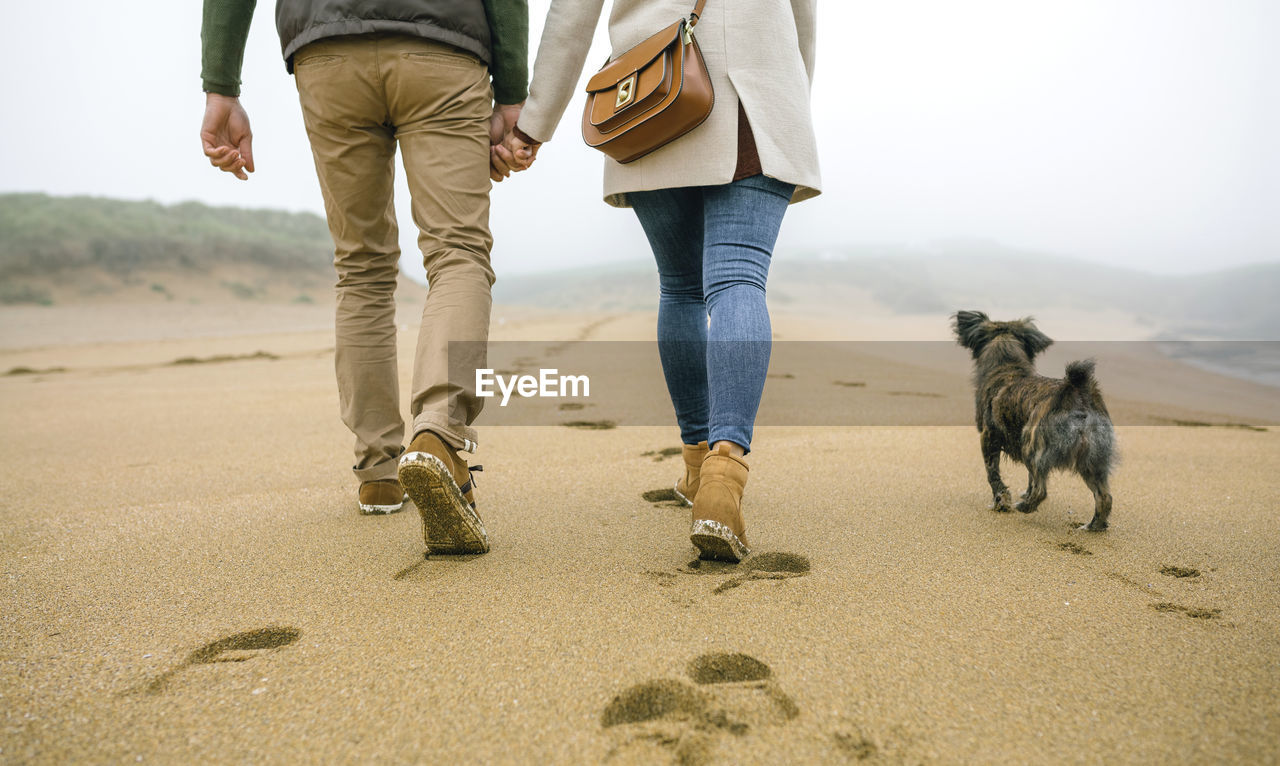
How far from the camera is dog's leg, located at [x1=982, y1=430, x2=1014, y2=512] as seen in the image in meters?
1.93

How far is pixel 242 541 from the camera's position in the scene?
169cm

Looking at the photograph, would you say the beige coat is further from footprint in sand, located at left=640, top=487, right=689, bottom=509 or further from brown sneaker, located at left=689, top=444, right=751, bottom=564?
footprint in sand, located at left=640, top=487, right=689, bottom=509

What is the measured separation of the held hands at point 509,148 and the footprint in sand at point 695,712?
4.02 feet

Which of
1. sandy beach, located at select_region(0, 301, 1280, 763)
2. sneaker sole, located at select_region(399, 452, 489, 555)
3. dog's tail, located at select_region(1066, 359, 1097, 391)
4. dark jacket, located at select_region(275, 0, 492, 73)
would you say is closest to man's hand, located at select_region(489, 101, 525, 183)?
dark jacket, located at select_region(275, 0, 492, 73)

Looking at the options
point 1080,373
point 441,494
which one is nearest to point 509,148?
point 441,494

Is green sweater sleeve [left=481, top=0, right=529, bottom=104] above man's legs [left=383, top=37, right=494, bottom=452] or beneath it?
above

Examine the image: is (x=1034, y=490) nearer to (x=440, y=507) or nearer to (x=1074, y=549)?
(x=1074, y=549)

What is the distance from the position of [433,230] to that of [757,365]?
76 cm

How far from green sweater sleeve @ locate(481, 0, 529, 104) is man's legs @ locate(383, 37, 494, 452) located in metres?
0.06

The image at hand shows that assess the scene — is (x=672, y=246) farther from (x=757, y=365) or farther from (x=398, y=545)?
(x=398, y=545)

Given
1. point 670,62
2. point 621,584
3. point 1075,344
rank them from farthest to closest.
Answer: point 1075,344 < point 670,62 < point 621,584

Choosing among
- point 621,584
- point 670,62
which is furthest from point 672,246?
point 621,584

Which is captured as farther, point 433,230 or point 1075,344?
point 1075,344

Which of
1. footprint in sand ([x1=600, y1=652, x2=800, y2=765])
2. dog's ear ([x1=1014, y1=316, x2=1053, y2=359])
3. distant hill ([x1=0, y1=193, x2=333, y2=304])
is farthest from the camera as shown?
distant hill ([x1=0, y1=193, x2=333, y2=304])
